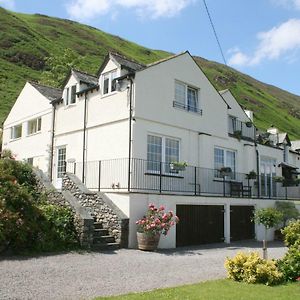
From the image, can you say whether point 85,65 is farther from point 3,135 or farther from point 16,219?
point 16,219

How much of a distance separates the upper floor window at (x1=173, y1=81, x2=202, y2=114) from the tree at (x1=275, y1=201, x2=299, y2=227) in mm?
7192

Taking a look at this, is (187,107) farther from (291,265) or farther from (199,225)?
(291,265)

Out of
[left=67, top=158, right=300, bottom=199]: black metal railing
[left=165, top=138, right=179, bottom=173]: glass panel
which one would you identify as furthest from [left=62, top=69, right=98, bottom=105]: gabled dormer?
[left=165, top=138, right=179, bottom=173]: glass panel

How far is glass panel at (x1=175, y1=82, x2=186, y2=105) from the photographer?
22.0m

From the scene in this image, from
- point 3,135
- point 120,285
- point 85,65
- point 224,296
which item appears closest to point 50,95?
point 3,135

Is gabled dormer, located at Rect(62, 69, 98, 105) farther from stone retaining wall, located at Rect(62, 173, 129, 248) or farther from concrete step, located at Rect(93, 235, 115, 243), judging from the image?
concrete step, located at Rect(93, 235, 115, 243)

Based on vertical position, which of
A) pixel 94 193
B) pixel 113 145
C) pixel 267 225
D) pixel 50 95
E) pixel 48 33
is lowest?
pixel 267 225

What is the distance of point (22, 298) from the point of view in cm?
843

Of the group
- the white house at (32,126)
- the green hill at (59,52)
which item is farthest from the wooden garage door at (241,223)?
the green hill at (59,52)

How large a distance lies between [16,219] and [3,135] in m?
19.8

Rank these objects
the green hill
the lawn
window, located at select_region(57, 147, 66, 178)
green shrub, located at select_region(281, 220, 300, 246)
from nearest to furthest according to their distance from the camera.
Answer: the lawn → green shrub, located at select_region(281, 220, 300, 246) → window, located at select_region(57, 147, 66, 178) → the green hill

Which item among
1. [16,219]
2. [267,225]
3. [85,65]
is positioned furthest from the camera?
[85,65]

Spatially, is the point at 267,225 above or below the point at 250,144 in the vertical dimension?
below

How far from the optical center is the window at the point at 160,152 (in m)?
19.9
